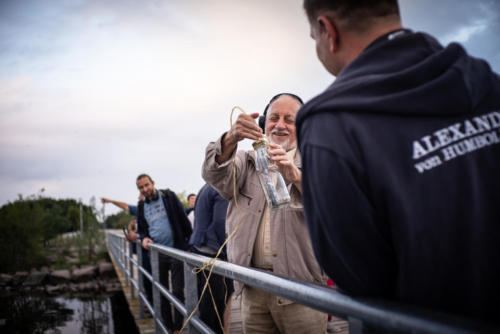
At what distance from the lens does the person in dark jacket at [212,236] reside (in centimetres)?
365

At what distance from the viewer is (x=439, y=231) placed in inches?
25.1

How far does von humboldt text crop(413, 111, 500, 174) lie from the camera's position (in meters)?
0.66

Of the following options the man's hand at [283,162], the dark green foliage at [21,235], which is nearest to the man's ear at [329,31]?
the man's hand at [283,162]

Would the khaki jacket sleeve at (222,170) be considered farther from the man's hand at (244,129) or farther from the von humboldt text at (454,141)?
the von humboldt text at (454,141)

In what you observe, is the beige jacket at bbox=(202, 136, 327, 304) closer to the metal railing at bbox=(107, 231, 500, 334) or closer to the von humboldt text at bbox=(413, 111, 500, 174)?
the metal railing at bbox=(107, 231, 500, 334)

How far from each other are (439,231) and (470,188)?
0.31 ft

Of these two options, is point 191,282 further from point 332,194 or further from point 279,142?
point 332,194

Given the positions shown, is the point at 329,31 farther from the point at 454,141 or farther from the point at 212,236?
the point at 212,236

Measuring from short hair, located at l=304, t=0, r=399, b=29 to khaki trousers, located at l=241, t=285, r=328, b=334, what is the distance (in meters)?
1.45

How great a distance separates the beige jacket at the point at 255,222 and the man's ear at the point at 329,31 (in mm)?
1035

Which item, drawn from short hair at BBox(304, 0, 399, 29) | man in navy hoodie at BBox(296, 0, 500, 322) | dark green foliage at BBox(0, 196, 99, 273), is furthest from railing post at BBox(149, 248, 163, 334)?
dark green foliage at BBox(0, 196, 99, 273)

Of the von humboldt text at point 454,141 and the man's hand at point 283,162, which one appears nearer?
the von humboldt text at point 454,141

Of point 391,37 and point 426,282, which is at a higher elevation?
point 391,37

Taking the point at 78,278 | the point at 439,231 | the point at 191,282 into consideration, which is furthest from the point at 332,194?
the point at 78,278
